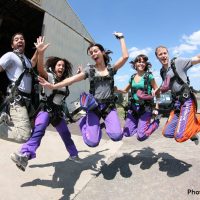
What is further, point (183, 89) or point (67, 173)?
point (67, 173)

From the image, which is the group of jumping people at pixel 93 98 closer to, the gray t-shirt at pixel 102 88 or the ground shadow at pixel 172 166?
the gray t-shirt at pixel 102 88

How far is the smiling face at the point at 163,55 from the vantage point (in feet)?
17.0

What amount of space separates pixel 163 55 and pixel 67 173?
9.54ft

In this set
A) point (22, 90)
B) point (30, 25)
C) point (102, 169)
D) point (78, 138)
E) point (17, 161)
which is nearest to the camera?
point (17, 161)

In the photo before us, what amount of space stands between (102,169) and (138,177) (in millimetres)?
816

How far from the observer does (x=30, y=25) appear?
18703 mm

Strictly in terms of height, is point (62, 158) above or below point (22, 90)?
below

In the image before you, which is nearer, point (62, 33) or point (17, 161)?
point (17, 161)

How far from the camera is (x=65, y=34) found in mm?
17078

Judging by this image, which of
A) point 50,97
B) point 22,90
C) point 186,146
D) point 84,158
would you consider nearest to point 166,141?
point 186,146

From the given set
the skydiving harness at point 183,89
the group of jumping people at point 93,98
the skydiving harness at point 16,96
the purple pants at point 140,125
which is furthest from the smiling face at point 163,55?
the skydiving harness at point 16,96

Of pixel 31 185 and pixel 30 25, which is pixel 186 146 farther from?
pixel 30 25

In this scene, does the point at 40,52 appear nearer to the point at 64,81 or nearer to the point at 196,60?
the point at 64,81

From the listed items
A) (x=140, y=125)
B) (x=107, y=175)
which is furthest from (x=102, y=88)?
(x=107, y=175)
